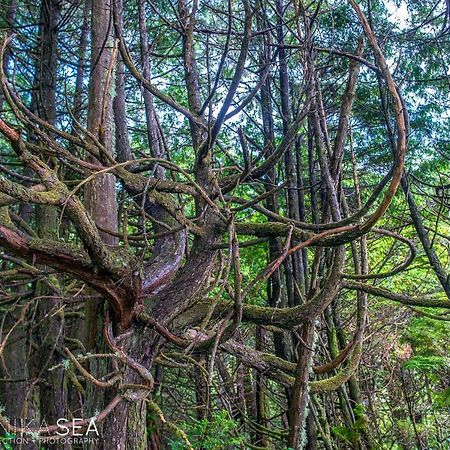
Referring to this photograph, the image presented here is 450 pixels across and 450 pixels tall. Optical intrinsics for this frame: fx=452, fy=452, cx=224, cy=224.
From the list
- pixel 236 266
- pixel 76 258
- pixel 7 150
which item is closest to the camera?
pixel 236 266

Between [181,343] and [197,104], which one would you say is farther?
[197,104]

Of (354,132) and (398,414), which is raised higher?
(354,132)

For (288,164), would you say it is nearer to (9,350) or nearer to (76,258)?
(76,258)

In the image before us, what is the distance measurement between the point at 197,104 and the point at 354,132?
3.14 meters

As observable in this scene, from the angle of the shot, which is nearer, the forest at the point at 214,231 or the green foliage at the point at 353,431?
the forest at the point at 214,231

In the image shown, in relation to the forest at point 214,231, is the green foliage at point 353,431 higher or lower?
lower

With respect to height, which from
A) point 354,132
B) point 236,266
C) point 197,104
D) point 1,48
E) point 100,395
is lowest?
point 100,395

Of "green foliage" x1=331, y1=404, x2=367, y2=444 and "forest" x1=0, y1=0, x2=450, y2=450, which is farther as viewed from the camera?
"green foliage" x1=331, y1=404, x2=367, y2=444

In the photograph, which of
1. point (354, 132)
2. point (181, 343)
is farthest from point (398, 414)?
point (181, 343)

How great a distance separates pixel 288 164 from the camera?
4.59m

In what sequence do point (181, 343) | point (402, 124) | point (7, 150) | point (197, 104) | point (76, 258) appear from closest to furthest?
1. point (402, 124)
2. point (76, 258)
3. point (181, 343)
4. point (197, 104)
5. point (7, 150)

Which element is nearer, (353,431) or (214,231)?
(214,231)

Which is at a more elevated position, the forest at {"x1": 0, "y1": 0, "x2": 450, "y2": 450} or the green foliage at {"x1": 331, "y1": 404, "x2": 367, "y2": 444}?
the forest at {"x1": 0, "y1": 0, "x2": 450, "y2": 450}

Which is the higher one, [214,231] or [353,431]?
[214,231]
